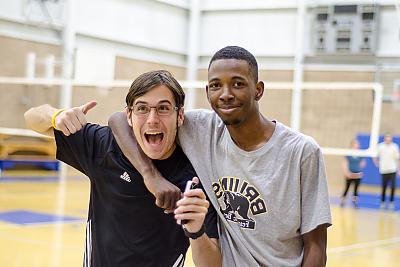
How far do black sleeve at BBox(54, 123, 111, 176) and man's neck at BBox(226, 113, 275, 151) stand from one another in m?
0.73

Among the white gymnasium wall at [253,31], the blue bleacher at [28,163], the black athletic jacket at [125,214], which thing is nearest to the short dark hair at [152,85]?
the black athletic jacket at [125,214]

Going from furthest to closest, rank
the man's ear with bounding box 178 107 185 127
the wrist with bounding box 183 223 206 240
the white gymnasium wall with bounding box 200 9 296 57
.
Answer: the white gymnasium wall with bounding box 200 9 296 57
the man's ear with bounding box 178 107 185 127
the wrist with bounding box 183 223 206 240

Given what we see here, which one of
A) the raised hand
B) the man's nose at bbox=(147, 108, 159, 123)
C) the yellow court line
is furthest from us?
the yellow court line

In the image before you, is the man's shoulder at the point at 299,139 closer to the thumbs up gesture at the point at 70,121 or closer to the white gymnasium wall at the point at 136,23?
the thumbs up gesture at the point at 70,121

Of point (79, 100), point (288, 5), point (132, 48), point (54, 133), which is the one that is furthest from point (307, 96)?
point (54, 133)

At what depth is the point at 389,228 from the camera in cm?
1207

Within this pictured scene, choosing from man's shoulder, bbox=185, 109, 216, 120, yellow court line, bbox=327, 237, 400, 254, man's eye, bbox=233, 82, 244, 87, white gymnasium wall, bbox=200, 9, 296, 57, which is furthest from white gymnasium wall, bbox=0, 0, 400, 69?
man's eye, bbox=233, 82, 244, 87

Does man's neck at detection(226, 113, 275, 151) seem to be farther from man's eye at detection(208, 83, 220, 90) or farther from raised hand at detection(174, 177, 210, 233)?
raised hand at detection(174, 177, 210, 233)

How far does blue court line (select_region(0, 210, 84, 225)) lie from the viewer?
33.2 feet

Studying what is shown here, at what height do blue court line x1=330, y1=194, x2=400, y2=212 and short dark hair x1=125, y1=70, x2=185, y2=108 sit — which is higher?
short dark hair x1=125, y1=70, x2=185, y2=108

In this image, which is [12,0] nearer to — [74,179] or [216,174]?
[74,179]

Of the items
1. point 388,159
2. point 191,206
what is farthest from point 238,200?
point 388,159

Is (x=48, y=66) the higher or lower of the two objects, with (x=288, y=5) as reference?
lower

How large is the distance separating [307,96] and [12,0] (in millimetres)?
9864
